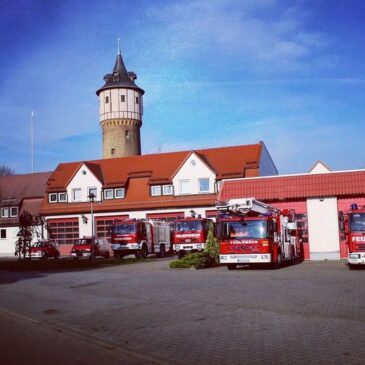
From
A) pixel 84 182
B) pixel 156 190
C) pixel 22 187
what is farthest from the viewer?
pixel 22 187

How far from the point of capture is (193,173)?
43.7m

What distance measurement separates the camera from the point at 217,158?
150ft

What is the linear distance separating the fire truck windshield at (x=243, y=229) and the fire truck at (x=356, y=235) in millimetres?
3234

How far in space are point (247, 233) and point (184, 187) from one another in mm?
23032

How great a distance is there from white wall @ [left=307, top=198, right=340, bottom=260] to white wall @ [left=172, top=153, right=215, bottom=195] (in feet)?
49.1

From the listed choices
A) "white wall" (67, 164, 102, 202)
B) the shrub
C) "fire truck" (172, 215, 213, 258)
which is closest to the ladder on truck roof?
the shrub

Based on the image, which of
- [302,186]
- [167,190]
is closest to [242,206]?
[302,186]

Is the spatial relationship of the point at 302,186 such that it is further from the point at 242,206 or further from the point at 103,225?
the point at 103,225

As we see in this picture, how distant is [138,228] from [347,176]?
13213 millimetres

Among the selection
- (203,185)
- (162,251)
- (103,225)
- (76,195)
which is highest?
(203,185)

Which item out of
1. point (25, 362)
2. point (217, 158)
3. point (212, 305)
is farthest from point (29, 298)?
point (217, 158)

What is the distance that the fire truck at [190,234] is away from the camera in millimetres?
30359

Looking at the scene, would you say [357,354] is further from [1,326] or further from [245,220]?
[245,220]

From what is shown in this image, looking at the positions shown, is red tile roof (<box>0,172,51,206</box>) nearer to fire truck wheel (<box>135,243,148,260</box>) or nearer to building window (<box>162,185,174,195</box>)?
building window (<box>162,185,174,195</box>)
